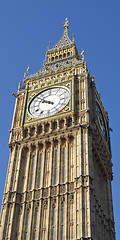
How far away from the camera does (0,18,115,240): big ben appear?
38094 millimetres

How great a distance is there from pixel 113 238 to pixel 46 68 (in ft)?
80.9

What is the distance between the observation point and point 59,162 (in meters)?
42.4

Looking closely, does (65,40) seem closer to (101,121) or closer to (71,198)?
(101,121)

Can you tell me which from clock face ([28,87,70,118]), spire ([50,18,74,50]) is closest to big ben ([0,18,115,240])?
clock face ([28,87,70,118])

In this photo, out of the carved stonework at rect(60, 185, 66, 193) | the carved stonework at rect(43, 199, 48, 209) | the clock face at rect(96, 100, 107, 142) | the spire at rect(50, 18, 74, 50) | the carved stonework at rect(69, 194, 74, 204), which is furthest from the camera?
the spire at rect(50, 18, 74, 50)

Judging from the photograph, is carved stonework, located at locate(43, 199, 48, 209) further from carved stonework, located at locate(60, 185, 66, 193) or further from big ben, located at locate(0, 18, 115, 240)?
carved stonework, located at locate(60, 185, 66, 193)

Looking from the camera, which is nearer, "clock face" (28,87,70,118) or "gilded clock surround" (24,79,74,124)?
"gilded clock surround" (24,79,74,124)

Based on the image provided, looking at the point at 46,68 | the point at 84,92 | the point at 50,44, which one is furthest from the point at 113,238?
the point at 50,44

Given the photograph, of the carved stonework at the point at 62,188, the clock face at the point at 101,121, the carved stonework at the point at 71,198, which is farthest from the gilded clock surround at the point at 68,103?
the carved stonework at the point at 71,198

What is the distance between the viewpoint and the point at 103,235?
1588 inches

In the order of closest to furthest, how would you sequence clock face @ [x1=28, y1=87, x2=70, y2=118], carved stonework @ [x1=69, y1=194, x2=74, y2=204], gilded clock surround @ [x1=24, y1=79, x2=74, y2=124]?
carved stonework @ [x1=69, y1=194, x2=74, y2=204], gilded clock surround @ [x1=24, y1=79, x2=74, y2=124], clock face @ [x1=28, y1=87, x2=70, y2=118]

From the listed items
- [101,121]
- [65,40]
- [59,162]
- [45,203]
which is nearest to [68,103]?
[101,121]

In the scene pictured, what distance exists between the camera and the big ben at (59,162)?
125ft

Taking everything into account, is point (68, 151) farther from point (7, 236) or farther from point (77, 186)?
point (7, 236)
